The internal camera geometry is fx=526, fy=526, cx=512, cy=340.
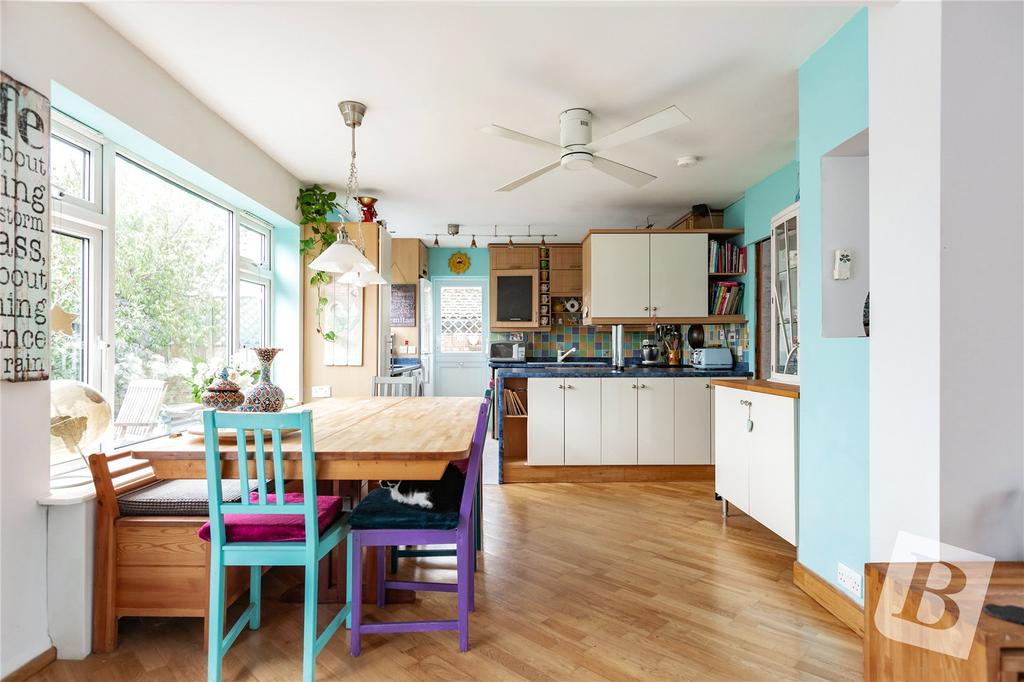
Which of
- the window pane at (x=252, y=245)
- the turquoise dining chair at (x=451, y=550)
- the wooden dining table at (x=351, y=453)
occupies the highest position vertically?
the window pane at (x=252, y=245)

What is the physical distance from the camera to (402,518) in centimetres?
187

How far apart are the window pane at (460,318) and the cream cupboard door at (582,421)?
2882mm

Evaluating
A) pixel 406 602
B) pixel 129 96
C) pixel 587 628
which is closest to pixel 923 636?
pixel 587 628

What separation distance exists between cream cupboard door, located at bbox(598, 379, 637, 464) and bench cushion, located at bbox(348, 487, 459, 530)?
2.48m

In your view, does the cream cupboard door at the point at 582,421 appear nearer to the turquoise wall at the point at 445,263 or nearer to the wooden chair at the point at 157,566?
the wooden chair at the point at 157,566

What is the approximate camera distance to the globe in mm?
1912

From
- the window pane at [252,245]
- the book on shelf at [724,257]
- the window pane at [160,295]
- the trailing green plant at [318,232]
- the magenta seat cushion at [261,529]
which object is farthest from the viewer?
the book on shelf at [724,257]

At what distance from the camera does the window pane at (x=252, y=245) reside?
3785mm

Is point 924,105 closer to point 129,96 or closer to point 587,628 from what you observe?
point 587,628

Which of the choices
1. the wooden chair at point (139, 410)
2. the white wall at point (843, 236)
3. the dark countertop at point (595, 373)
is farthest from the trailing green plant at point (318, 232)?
the white wall at point (843, 236)

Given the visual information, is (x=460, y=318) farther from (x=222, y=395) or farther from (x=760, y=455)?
(x=222, y=395)

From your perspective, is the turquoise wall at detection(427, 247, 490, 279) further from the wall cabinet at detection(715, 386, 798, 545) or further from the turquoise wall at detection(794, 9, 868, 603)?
the turquoise wall at detection(794, 9, 868, 603)

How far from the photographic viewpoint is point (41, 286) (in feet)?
5.90

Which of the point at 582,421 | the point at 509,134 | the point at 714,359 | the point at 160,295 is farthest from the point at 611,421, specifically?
the point at 160,295
